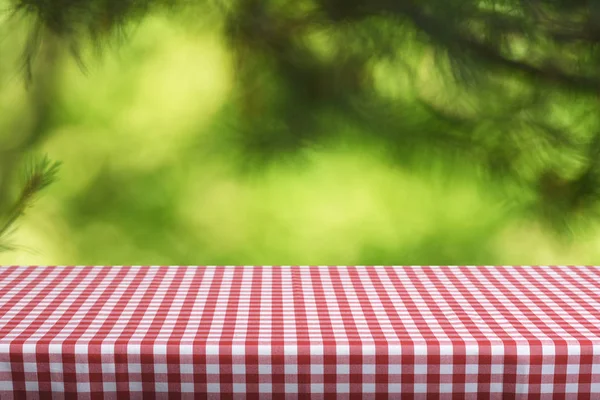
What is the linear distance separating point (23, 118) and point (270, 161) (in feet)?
1.77

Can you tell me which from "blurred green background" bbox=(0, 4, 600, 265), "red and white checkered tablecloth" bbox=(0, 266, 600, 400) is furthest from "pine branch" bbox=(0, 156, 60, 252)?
"red and white checkered tablecloth" bbox=(0, 266, 600, 400)

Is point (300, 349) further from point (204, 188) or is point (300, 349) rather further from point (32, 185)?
point (32, 185)

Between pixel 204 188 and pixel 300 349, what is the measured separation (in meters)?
0.77

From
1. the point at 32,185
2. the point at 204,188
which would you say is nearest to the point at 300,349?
the point at 204,188

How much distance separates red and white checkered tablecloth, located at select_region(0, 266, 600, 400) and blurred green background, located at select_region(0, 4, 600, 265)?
543 millimetres

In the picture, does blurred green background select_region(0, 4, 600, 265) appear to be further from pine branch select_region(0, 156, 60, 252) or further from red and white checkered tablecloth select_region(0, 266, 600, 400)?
red and white checkered tablecloth select_region(0, 266, 600, 400)

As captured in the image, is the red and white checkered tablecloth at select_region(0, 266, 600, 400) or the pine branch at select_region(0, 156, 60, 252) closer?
the red and white checkered tablecloth at select_region(0, 266, 600, 400)

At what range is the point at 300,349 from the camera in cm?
101

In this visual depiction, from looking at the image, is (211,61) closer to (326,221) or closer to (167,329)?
(326,221)

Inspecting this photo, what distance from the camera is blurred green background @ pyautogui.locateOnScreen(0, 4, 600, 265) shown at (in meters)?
1.68

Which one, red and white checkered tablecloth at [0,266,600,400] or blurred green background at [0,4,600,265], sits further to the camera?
blurred green background at [0,4,600,265]

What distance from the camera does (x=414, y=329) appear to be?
3.53 ft

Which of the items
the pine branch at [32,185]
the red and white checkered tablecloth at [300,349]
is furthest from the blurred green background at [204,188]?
the red and white checkered tablecloth at [300,349]

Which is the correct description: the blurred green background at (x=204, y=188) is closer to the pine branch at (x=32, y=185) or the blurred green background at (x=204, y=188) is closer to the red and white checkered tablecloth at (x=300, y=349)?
the pine branch at (x=32, y=185)
